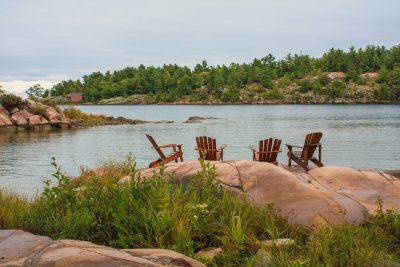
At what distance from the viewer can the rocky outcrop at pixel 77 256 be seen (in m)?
4.27

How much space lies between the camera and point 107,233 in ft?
Answer: 19.2

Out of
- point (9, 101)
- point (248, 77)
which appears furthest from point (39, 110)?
point (248, 77)

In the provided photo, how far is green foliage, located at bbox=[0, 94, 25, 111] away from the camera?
1855 inches

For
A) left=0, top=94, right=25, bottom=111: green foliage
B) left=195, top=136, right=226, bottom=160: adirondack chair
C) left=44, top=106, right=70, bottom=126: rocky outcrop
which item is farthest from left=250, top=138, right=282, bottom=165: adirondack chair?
left=0, top=94, right=25, bottom=111: green foliage

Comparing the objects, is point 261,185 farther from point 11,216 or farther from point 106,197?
point 11,216

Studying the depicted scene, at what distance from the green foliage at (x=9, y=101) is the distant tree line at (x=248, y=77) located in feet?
391

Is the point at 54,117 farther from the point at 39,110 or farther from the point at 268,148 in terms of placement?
Answer: the point at 268,148

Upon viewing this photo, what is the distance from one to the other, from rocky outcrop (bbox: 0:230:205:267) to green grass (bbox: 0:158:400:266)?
655 mm

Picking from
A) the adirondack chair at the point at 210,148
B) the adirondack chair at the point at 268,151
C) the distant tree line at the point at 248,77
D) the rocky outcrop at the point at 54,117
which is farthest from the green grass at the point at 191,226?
the distant tree line at the point at 248,77

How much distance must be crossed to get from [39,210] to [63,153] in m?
21.0

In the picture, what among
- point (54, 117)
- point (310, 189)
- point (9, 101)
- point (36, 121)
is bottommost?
point (36, 121)

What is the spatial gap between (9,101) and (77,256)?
152 ft

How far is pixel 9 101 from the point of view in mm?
47125

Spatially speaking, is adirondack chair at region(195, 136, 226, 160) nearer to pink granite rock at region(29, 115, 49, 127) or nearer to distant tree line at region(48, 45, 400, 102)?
pink granite rock at region(29, 115, 49, 127)
